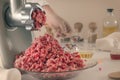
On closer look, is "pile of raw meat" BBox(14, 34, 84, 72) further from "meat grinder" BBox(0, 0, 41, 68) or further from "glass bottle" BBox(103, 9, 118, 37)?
"glass bottle" BBox(103, 9, 118, 37)

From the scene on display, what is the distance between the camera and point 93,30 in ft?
5.08

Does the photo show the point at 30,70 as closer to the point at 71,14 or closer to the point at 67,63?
the point at 67,63

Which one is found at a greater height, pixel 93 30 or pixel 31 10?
pixel 31 10

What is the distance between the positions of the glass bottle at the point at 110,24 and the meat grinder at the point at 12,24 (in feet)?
2.64

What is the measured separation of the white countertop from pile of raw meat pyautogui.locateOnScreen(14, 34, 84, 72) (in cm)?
5

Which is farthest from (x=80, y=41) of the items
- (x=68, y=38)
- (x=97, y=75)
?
(x=97, y=75)

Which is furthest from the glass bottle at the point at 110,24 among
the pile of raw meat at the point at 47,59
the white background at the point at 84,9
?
the pile of raw meat at the point at 47,59

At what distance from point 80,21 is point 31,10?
1.02 meters

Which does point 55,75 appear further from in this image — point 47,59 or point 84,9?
point 84,9

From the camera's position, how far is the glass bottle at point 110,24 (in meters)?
1.51

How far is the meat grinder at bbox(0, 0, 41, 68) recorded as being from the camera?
0.71 m

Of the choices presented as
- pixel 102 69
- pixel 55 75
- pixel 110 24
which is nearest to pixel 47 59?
pixel 55 75

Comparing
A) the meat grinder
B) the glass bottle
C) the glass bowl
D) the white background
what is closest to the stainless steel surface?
the meat grinder

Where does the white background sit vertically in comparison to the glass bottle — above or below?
above
